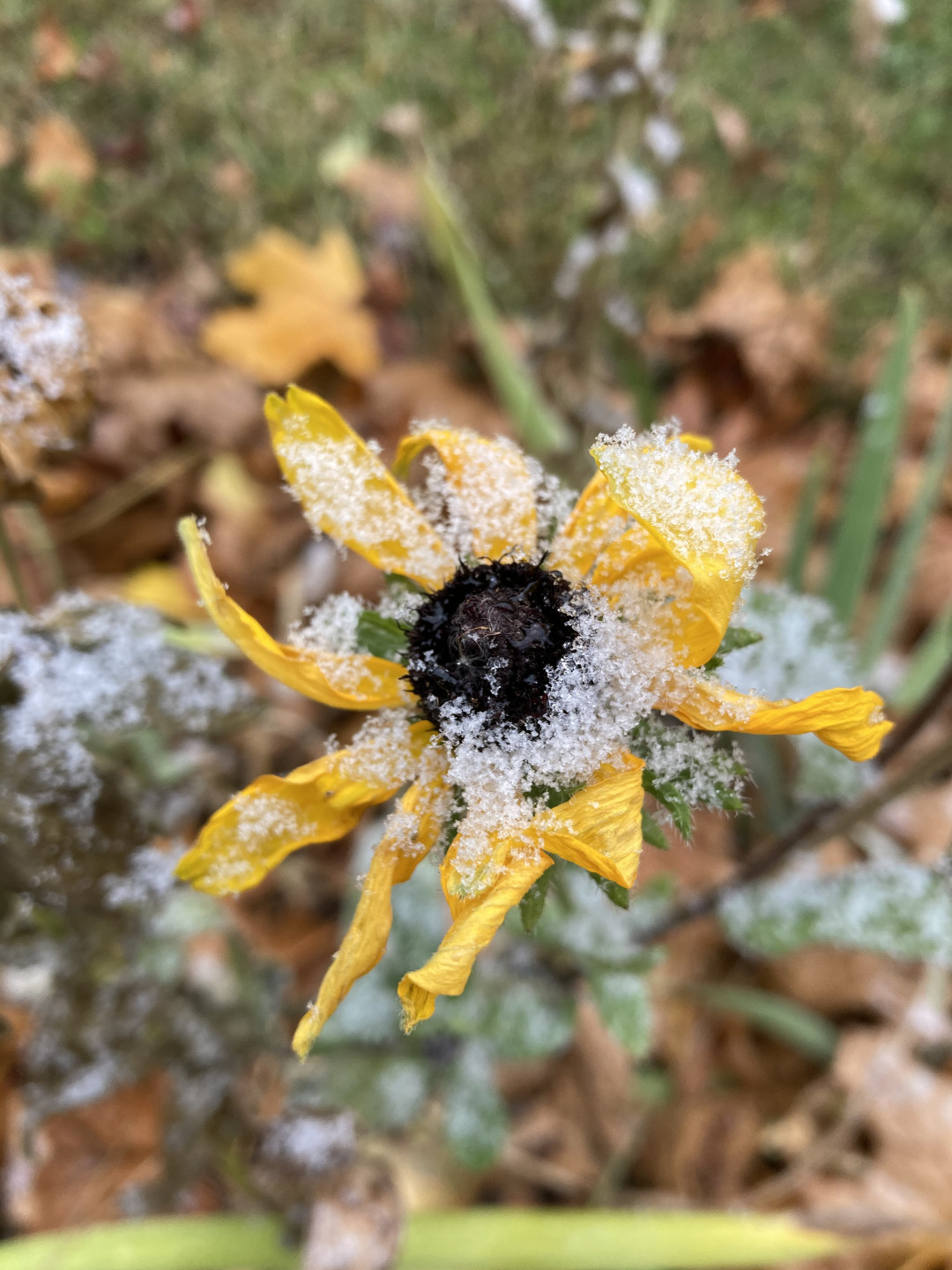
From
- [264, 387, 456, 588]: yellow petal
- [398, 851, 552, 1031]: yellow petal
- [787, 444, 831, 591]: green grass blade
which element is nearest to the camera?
[398, 851, 552, 1031]: yellow petal

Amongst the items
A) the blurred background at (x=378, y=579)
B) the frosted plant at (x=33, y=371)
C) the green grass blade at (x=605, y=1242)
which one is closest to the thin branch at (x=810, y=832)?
the blurred background at (x=378, y=579)

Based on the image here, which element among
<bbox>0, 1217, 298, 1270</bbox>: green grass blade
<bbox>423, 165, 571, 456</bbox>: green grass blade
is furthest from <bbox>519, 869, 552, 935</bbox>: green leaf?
<bbox>423, 165, 571, 456</bbox>: green grass blade

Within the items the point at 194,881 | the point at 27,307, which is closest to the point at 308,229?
the point at 27,307

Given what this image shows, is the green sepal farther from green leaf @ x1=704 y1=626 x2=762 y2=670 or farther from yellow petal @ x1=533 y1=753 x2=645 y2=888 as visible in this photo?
green leaf @ x1=704 y1=626 x2=762 y2=670

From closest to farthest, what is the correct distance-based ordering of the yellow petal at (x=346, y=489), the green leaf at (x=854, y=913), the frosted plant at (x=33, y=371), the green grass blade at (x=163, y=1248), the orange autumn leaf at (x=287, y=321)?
the yellow petal at (x=346, y=489), the frosted plant at (x=33, y=371), the green grass blade at (x=163, y=1248), the green leaf at (x=854, y=913), the orange autumn leaf at (x=287, y=321)

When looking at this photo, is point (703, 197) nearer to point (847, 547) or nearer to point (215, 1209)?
point (847, 547)

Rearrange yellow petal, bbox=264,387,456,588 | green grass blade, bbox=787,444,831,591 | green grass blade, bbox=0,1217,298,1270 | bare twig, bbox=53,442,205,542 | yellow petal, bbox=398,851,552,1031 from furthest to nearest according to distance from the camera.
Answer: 1. bare twig, bbox=53,442,205,542
2. green grass blade, bbox=787,444,831,591
3. green grass blade, bbox=0,1217,298,1270
4. yellow petal, bbox=264,387,456,588
5. yellow petal, bbox=398,851,552,1031

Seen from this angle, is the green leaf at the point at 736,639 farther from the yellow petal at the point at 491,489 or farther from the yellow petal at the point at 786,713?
the yellow petal at the point at 491,489
